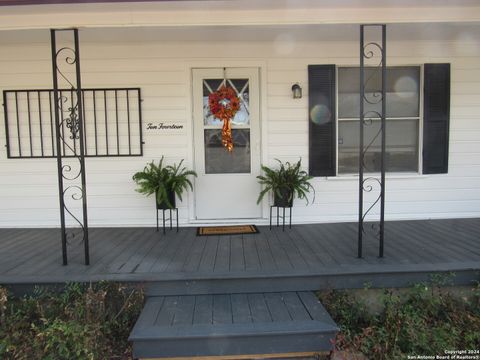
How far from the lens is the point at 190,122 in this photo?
15.0 ft

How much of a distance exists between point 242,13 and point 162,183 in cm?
203

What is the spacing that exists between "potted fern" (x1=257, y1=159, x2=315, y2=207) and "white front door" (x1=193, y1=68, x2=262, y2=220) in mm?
286

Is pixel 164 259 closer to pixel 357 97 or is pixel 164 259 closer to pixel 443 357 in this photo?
pixel 443 357

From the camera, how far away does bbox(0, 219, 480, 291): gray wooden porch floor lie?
3047 millimetres

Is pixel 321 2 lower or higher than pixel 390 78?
higher

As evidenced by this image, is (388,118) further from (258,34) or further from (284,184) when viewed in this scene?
(258,34)

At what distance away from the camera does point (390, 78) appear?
4.72 m

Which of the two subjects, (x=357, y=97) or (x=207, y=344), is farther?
(x=357, y=97)

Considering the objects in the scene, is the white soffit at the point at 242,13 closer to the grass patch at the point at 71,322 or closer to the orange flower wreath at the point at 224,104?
the orange flower wreath at the point at 224,104

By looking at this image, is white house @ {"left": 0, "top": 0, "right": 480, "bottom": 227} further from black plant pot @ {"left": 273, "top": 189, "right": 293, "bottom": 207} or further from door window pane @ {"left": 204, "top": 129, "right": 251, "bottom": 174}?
black plant pot @ {"left": 273, "top": 189, "right": 293, "bottom": 207}

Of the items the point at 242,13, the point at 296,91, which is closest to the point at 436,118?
the point at 296,91

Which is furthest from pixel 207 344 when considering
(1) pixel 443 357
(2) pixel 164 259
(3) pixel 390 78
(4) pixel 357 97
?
(3) pixel 390 78

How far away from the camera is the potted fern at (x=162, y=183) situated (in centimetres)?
420

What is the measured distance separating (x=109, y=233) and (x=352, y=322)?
2917mm
